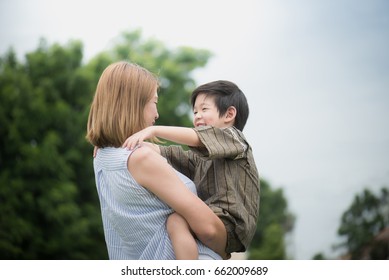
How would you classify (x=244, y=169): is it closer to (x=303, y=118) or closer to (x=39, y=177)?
(x=39, y=177)

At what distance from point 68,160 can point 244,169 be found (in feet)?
37.7

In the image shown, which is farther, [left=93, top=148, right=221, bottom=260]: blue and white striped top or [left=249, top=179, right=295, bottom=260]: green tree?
[left=249, top=179, right=295, bottom=260]: green tree

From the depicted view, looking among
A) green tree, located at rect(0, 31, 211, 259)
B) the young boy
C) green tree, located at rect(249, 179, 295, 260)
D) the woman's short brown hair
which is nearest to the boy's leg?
the young boy

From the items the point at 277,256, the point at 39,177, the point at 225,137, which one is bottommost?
the point at 277,256

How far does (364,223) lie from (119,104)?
382 inches

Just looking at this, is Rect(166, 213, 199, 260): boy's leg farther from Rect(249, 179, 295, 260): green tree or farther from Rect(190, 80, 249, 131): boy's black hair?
Rect(249, 179, 295, 260): green tree

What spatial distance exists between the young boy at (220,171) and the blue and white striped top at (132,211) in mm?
31

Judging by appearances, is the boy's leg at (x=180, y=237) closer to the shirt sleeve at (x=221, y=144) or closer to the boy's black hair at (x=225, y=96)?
the shirt sleeve at (x=221, y=144)

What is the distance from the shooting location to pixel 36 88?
1306 centimetres

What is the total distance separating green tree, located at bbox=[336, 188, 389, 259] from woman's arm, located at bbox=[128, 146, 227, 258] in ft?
20.9

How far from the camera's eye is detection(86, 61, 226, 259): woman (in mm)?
1418

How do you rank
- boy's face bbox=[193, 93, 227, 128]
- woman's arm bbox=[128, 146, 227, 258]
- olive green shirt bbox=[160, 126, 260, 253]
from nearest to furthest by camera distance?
1. woman's arm bbox=[128, 146, 227, 258]
2. olive green shirt bbox=[160, 126, 260, 253]
3. boy's face bbox=[193, 93, 227, 128]
